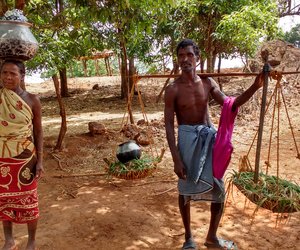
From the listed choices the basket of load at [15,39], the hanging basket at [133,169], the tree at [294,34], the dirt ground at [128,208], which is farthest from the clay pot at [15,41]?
the tree at [294,34]

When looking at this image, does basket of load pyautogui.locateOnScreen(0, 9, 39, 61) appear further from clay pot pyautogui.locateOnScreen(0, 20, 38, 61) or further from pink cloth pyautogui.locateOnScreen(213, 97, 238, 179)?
pink cloth pyautogui.locateOnScreen(213, 97, 238, 179)

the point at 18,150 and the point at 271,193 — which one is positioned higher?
the point at 18,150

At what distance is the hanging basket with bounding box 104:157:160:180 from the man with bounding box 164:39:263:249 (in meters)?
0.77

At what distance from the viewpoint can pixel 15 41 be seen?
7.43 ft

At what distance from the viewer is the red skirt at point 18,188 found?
235cm

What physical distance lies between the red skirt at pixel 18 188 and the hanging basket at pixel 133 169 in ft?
3.53

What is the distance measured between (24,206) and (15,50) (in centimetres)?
113

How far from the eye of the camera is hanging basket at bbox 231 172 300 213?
2371 millimetres

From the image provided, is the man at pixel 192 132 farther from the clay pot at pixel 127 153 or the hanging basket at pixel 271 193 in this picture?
the clay pot at pixel 127 153

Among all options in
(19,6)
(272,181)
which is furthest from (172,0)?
(272,181)

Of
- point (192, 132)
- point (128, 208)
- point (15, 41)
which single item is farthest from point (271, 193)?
point (15, 41)

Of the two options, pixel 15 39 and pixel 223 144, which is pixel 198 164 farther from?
pixel 15 39

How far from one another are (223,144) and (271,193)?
1.66ft

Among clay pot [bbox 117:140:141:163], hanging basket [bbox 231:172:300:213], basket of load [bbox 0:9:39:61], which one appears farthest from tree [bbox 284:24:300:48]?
basket of load [bbox 0:9:39:61]
